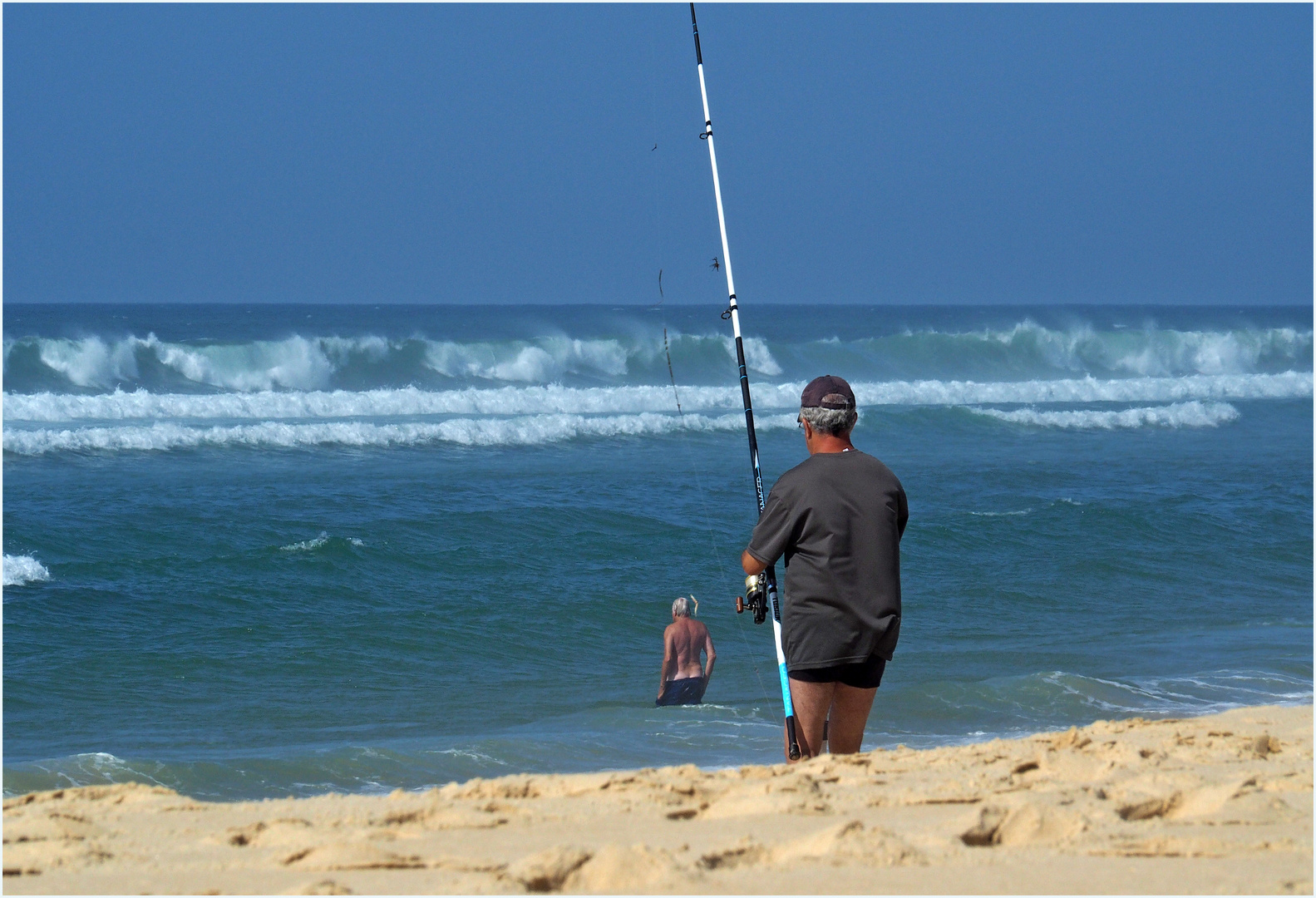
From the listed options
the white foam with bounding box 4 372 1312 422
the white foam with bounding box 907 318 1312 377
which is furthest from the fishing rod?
the white foam with bounding box 907 318 1312 377

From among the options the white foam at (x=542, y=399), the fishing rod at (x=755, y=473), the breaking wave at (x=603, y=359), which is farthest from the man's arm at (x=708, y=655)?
the breaking wave at (x=603, y=359)

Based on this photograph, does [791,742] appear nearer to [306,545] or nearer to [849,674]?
[849,674]

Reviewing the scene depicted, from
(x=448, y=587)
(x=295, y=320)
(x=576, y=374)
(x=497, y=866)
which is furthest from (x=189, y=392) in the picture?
(x=295, y=320)

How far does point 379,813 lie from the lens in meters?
3.03

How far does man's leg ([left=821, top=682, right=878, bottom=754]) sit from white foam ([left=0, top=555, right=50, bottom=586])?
26.0ft

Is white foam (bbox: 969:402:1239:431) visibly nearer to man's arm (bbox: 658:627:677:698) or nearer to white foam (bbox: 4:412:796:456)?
white foam (bbox: 4:412:796:456)

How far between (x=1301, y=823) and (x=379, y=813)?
2175mm

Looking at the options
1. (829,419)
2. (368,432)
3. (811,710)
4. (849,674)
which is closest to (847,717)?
(811,710)

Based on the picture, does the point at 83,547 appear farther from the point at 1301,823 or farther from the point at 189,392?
the point at 189,392

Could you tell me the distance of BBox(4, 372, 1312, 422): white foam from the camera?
810 inches

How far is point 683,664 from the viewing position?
720 centimetres

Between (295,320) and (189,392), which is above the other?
(295,320)

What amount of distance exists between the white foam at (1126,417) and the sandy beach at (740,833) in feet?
66.4

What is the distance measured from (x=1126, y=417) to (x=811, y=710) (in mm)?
22695
